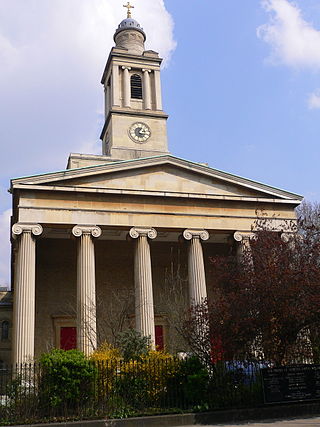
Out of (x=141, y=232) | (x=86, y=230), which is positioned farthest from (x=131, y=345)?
(x=141, y=232)

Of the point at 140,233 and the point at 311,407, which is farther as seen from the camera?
the point at 140,233

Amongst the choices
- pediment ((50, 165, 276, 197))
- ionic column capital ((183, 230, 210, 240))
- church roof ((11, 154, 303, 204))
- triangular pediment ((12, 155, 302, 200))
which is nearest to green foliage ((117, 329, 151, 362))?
ionic column capital ((183, 230, 210, 240))

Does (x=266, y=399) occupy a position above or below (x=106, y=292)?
below

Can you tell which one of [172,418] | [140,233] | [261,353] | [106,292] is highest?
[140,233]

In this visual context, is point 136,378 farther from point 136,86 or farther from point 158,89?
point 136,86

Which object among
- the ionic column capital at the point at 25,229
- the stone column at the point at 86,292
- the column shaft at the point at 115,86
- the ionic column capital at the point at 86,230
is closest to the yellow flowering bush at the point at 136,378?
the stone column at the point at 86,292

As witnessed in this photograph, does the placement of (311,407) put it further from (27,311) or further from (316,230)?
(27,311)

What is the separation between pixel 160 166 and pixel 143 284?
7.02m

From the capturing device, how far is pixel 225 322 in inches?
656

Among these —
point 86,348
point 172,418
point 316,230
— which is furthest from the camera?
point 86,348

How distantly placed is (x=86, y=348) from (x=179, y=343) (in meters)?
4.60

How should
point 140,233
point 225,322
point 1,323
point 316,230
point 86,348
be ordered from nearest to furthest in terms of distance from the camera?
point 225,322 < point 316,230 < point 86,348 < point 140,233 < point 1,323

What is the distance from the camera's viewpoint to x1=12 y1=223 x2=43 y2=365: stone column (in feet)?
78.5

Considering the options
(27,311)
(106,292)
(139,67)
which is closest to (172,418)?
(27,311)
